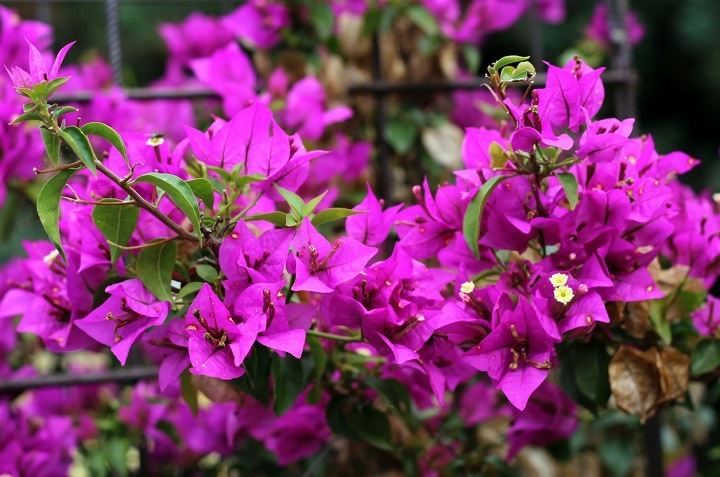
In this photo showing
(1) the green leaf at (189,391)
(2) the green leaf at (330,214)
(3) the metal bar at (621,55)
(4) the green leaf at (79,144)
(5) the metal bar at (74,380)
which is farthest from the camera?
(3) the metal bar at (621,55)

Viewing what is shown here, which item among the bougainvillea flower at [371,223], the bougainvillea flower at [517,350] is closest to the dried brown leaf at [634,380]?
the bougainvillea flower at [517,350]

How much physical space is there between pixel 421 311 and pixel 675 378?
28cm

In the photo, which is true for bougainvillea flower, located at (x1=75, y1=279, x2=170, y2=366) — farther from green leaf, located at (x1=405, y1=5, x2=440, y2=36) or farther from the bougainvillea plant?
green leaf, located at (x1=405, y1=5, x2=440, y2=36)

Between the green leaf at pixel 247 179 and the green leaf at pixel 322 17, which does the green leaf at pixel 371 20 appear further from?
the green leaf at pixel 247 179

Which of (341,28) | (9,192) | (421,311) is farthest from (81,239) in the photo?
(341,28)

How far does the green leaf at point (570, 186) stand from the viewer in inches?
28.1

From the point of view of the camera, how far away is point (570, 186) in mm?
725

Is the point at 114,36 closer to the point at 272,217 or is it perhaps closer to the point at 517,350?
the point at 272,217

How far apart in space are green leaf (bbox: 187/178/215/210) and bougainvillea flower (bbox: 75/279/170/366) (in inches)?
3.3

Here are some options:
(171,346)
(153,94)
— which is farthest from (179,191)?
(153,94)

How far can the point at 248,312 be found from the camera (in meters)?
0.72

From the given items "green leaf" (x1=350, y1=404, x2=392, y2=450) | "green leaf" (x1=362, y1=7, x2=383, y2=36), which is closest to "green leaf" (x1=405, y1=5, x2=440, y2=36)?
"green leaf" (x1=362, y1=7, x2=383, y2=36)

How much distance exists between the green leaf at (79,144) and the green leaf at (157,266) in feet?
0.33

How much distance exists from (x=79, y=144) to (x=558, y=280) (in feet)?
1.23
